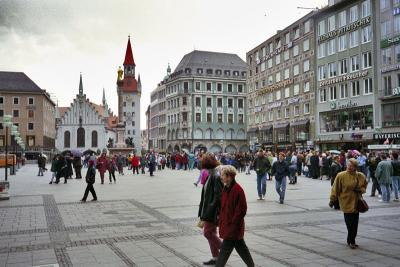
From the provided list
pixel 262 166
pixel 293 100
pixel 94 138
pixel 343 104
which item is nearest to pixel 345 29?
pixel 343 104

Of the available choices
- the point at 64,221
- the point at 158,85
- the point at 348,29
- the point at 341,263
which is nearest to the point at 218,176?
the point at 341,263

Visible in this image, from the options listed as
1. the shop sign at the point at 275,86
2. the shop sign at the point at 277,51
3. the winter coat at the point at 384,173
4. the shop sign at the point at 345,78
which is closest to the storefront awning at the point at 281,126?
the shop sign at the point at 275,86

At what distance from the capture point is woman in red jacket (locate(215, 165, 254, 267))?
624cm

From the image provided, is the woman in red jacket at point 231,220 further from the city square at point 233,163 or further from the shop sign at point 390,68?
the shop sign at point 390,68

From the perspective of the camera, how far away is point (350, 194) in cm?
888

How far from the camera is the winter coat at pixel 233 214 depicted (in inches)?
246

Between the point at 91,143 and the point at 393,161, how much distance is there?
94.0m

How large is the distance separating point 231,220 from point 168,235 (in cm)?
395

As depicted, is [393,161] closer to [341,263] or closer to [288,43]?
[341,263]

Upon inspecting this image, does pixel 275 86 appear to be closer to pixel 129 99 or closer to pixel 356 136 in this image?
pixel 356 136

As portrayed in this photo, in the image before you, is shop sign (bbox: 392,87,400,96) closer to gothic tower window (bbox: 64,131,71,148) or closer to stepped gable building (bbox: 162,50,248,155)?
stepped gable building (bbox: 162,50,248,155)

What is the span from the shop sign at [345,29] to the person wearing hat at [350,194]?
1649 inches

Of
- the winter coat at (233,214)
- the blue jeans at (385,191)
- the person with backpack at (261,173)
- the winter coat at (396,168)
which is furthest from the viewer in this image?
the person with backpack at (261,173)

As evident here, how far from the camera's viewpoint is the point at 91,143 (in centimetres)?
10556
